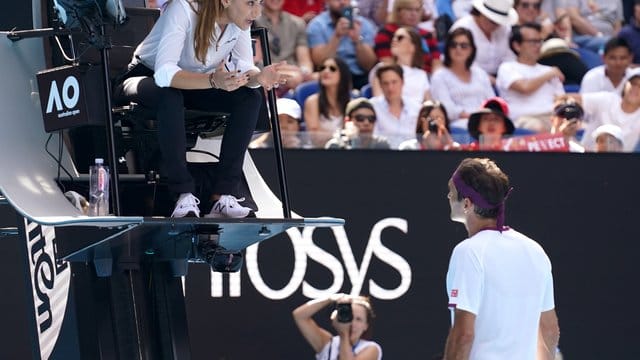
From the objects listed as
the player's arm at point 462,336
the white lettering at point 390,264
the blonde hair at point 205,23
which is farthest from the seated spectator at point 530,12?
the player's arm at point 462,336

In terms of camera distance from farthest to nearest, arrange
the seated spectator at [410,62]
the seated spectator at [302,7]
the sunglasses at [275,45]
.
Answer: the seated spectator at [302,7] → the sunglasses at [275,45] → the seated spectator at [410,62]

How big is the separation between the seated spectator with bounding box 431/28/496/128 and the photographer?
7.14 feet

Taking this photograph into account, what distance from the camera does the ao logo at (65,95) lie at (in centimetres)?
550

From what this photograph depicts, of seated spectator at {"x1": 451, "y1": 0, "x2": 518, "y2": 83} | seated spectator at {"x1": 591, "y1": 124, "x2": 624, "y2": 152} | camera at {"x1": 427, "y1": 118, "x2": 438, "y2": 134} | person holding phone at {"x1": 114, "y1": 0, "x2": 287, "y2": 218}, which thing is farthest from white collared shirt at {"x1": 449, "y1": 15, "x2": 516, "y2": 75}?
person holding phone at {"x1": 114, "y1": 0, "x2": 287, "y2": 218}

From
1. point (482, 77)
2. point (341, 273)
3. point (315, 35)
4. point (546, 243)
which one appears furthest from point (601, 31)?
point (341, 273)

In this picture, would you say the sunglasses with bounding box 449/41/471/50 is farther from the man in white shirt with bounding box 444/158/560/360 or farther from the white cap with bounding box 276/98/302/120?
the man in white shirt with bounding box 444/158/560/360

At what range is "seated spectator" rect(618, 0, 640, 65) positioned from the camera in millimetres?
11211

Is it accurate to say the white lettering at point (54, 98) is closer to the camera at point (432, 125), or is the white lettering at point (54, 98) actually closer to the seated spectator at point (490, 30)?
the camera at point (432, 125)

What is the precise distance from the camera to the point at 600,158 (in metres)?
8.81

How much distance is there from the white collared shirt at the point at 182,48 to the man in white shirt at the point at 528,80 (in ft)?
15.5

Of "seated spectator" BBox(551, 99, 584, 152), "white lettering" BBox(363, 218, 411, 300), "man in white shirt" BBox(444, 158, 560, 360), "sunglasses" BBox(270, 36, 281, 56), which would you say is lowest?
"white lettering" BBox(363, 218, 411, 300)

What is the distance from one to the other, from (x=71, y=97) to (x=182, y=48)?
1.68ft

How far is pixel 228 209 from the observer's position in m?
5.57

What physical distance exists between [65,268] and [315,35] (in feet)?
17.6
